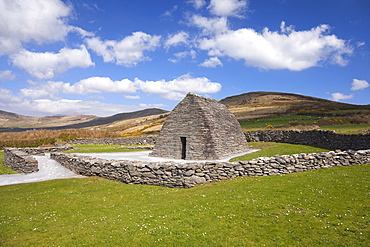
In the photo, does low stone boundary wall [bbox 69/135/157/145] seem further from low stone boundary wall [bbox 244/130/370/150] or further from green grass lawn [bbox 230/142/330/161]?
green grass lawn [bbox 230/142/330/161]

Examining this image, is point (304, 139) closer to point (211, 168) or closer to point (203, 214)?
point (211, 168)

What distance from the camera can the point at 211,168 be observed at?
14062 millimetres

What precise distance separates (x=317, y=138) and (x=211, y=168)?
2402cm

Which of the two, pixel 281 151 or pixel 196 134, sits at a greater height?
pixel 196 134

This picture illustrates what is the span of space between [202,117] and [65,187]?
538 inches

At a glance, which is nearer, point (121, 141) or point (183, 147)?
point (183, 147)

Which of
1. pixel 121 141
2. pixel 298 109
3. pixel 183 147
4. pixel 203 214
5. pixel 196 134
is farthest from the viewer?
pixel 298 109

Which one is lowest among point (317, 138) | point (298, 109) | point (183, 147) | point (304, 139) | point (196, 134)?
point (183, 147)

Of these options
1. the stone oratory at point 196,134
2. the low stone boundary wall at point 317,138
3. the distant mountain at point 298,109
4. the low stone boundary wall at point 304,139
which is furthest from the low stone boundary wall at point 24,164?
the distant mountain at point 298,109

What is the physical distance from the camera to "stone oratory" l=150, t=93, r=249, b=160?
73.0ft

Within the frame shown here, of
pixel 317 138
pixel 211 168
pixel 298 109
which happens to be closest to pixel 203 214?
pixel 211 168

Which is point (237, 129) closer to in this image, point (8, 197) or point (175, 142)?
point (175, 142)

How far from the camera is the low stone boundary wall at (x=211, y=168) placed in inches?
547

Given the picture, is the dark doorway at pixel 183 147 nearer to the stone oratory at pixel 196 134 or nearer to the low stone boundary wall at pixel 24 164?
the stone oratory at pixel 196 134
